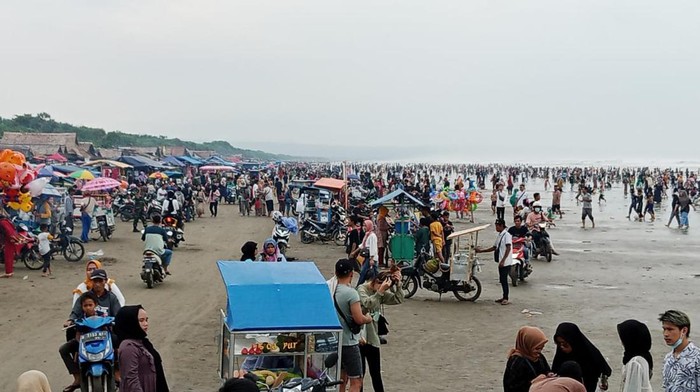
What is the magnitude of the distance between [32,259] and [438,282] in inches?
338

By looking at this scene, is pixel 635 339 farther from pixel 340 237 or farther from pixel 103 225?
pixel 103 225

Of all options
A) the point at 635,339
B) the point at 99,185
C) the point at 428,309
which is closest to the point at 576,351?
the point at 635,339

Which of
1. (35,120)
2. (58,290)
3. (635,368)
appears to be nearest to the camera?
(635,368)

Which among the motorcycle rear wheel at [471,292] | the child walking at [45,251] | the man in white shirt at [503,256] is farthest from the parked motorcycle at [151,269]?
the man in white shirt at [503,256]

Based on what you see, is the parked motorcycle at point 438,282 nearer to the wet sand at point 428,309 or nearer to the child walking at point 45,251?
the wet sand at point 428,309

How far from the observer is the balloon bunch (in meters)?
13.2

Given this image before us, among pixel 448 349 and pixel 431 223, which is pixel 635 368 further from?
pixel 431 223

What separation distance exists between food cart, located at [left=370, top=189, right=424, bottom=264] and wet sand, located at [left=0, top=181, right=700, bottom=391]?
1.72 metres

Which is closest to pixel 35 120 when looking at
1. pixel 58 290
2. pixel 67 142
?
pixel 67 142

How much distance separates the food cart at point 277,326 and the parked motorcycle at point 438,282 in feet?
21.7

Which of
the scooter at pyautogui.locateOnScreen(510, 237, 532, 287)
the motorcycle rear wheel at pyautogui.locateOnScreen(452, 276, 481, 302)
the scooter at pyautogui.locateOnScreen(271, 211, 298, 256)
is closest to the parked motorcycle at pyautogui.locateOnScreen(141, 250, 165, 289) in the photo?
the scooter at pyautogui.locateOnScreen(271, 211, 298, 256)

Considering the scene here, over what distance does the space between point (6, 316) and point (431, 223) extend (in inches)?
314

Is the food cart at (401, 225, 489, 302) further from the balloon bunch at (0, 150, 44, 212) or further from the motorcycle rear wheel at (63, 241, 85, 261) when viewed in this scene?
the motorcycle rear wheel at (63, 241, 85, 261)

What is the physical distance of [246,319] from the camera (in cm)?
557
